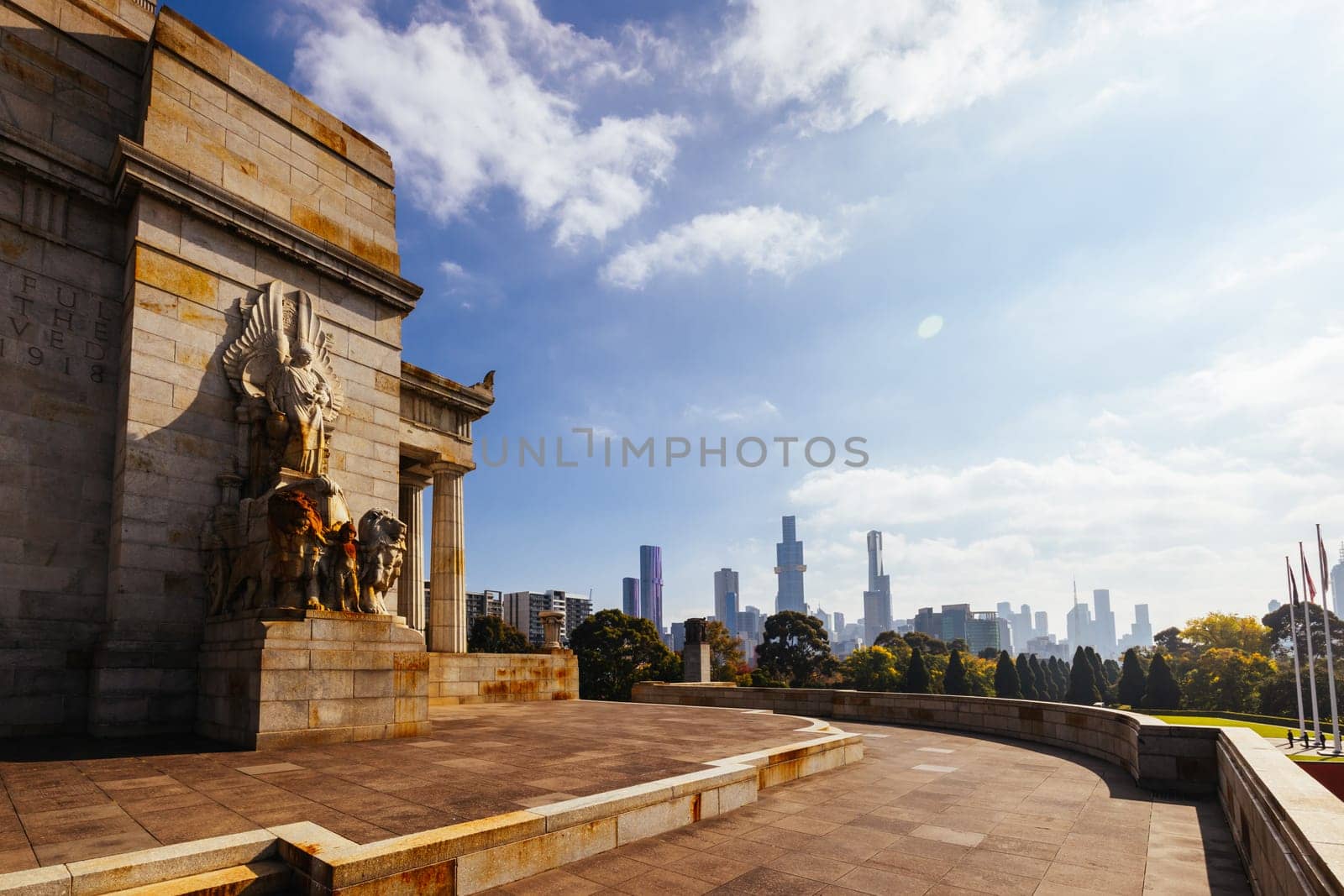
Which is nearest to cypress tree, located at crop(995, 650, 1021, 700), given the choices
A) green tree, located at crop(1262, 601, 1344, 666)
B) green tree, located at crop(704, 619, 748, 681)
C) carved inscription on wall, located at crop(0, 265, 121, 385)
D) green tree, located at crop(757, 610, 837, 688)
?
green tree, located at crop(757, 610, 837, 688)

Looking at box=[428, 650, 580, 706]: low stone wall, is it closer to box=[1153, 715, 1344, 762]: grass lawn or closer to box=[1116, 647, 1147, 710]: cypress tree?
box=[1153, 715, 1344, 762]: grass lawn

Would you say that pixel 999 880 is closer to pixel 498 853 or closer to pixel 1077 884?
pixel 1077 884

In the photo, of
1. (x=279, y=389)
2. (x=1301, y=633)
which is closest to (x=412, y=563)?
(x=279, y=389)

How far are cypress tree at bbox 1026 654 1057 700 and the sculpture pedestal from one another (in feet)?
310

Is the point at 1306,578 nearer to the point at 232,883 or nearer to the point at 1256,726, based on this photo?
the point at 1256,726

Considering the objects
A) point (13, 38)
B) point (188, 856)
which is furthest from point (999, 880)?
point (13, 38)

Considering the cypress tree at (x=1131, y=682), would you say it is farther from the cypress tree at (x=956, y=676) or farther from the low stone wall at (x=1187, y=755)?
the low stone wall at (x=1187, y=755)

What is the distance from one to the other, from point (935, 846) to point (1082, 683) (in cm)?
8151

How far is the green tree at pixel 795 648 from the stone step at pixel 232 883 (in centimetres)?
8457

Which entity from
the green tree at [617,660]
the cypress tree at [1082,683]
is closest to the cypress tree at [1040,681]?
the cypress tree at [1082,683]

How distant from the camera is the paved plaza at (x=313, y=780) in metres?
7.40

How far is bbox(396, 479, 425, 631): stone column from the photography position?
2589cm

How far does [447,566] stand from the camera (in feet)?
89.6

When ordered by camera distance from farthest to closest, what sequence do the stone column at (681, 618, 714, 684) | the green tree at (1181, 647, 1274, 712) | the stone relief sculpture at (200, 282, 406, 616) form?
the green tree at (1181, 647, 1274, 712) < the stone column at (681, 618, 714, 684) < the stone relief sculpture at (200, 282, 406, 616)
